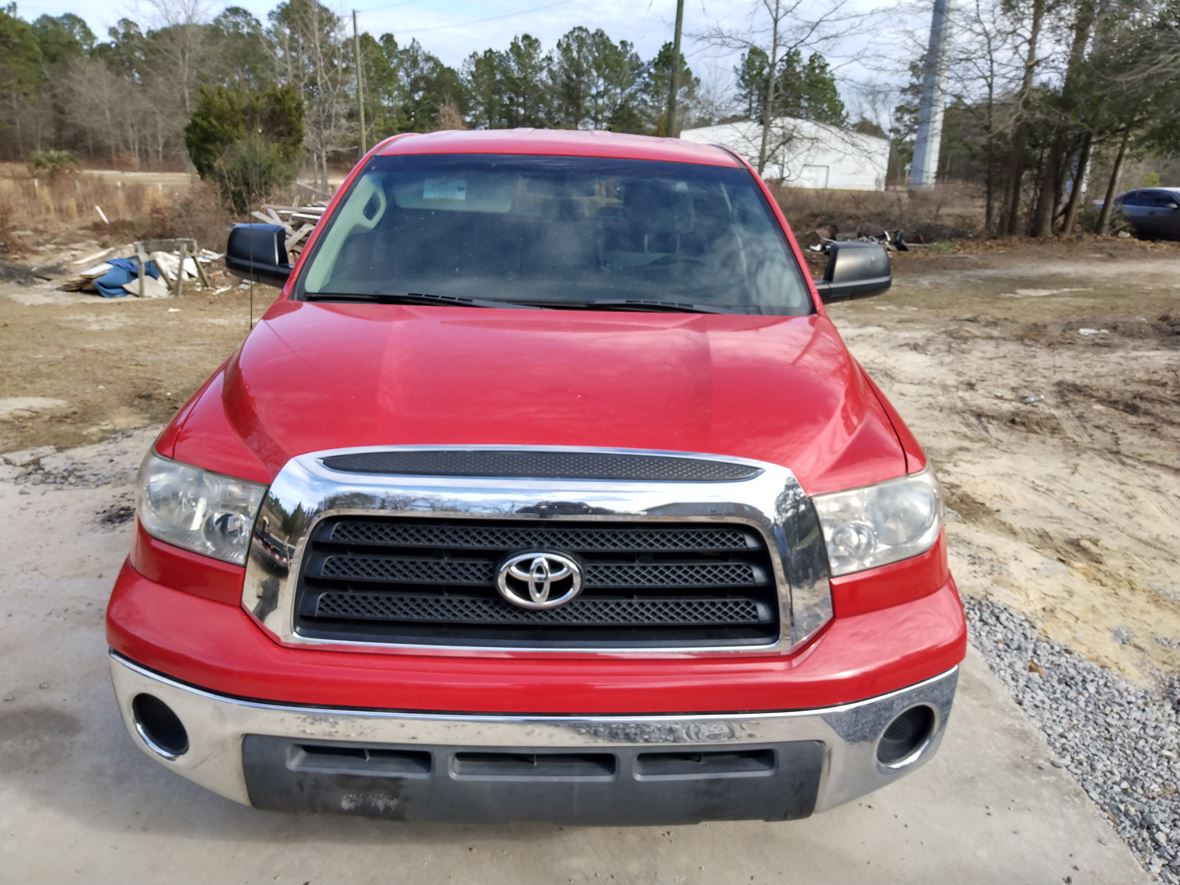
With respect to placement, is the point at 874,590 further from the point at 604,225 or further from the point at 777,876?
the point at 604,225

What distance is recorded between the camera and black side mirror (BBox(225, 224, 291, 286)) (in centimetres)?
375

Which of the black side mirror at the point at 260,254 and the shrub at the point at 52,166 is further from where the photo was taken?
the shrub at the point at 52,166

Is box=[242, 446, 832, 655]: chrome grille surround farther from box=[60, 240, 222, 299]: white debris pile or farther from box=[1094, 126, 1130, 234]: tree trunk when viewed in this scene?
box=[1094, 126, 1130, 234]: tree trunk


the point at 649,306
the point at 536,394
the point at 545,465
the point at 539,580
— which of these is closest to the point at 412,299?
the point at 649,306

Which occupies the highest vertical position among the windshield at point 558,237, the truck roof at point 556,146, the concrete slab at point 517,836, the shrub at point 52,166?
the truck roof at point 556,146

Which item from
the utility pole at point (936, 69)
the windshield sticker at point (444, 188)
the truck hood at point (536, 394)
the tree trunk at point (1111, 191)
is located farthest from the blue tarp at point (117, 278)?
the tree trunk at point (1111, 191)

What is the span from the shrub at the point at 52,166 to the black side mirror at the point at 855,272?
30.0m

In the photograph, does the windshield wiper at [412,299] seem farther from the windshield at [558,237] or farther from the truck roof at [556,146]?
the truck roof at [556,146]

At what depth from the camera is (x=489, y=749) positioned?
1.97 meters

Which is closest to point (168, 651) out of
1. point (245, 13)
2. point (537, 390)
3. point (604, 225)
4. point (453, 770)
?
point (453, 770)

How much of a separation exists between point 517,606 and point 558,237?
5.61ft

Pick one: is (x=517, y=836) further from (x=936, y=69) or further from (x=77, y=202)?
(x=77, y=202)

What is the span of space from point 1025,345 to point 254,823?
9.86 m

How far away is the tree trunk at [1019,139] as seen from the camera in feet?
69.9
